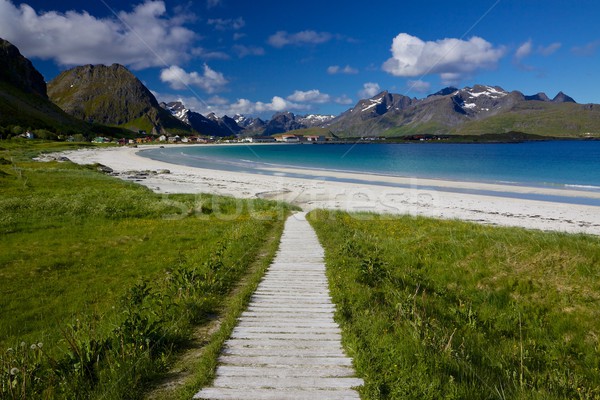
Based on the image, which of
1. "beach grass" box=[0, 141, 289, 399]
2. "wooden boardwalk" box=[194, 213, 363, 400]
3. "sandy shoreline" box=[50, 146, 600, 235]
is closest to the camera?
"wooden boardwalk" box=[194, 213, 363, 400]

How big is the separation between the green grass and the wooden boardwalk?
43cm

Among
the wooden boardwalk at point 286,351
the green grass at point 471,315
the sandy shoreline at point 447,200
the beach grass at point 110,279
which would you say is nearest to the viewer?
the wooden boardwalk at point 286,351

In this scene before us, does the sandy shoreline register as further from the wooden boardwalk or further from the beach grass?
the wooden boardwalk

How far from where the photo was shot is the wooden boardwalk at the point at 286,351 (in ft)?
20.7

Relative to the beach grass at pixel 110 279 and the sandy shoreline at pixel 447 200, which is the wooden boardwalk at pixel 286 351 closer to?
the beach grass at pixel 110 279

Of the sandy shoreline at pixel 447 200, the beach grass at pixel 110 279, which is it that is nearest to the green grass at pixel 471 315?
the beach grass at pixel 110 279

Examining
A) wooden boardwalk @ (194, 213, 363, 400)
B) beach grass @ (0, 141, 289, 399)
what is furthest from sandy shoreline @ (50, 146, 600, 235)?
wooden boardwalk @ (194, 213, 363, 400)

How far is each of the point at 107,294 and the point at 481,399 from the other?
1237 cm

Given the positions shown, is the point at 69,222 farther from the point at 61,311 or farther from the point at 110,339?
the point at 110,339

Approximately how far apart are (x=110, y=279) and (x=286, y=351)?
34.0 ft

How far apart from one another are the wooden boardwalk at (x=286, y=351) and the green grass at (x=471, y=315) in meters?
0.43

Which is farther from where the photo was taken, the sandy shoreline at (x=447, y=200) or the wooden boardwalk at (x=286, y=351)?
the sandy shoreline at (x=447, y=200)

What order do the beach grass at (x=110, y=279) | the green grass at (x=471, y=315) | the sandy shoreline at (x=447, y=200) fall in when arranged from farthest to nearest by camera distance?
the sandy shoreline at (x=447, y=200) < the green grass at (x=471, y=315) < the beach grass at (x=110, y=279)

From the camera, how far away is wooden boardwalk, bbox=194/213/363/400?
6.32 m
